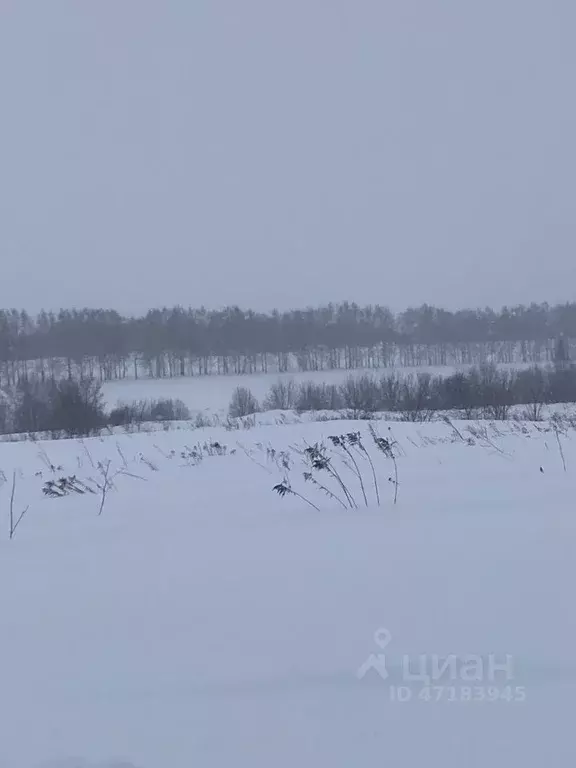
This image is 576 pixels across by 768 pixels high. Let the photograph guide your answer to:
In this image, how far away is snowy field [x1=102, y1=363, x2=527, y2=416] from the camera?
1312 inches

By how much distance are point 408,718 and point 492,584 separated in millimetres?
949

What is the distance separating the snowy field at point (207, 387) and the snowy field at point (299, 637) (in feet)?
86.2

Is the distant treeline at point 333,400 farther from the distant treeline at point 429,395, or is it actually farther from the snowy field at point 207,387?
the snowy field at point 207,387

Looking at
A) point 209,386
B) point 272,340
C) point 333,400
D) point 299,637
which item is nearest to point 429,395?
point 333,400

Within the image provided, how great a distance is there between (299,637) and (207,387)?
122 ft

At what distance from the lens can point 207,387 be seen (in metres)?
38.9

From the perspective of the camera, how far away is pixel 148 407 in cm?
3159

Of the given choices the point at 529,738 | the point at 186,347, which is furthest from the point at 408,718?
the point at 186,347

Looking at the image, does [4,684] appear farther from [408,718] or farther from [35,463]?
[35,463]

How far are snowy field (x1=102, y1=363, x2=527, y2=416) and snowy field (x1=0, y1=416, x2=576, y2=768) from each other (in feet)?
86.2

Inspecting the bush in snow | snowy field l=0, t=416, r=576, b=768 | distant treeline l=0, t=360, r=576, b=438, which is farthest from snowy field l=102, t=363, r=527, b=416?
snowy field l=0, t=416, r=576, b=768

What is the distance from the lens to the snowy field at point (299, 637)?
168 centimetres

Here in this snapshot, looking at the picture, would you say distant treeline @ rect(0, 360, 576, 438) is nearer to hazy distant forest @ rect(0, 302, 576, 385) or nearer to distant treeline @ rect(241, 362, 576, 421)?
distant treeline @ rect(241, 362, 576, 421)

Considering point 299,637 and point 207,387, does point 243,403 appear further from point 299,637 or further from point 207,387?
point 299,637
